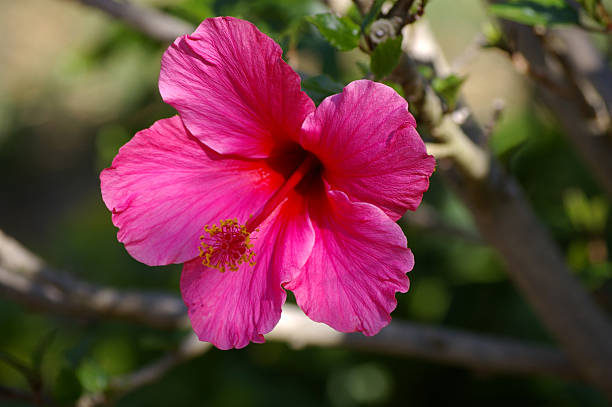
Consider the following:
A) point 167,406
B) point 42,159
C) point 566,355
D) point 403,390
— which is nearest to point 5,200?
point 42,159

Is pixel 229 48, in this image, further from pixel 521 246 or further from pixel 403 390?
pixel 403 390

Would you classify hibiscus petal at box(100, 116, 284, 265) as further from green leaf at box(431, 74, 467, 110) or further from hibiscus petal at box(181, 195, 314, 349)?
Result: green leaf at box(431, 74, 467, 110)

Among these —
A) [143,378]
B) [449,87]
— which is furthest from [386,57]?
[143,378]

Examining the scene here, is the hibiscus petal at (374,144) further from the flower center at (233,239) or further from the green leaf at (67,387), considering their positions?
the green leaf at (67,387)

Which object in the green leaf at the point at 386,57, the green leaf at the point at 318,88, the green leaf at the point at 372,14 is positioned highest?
the green leaf at the point at 372,14

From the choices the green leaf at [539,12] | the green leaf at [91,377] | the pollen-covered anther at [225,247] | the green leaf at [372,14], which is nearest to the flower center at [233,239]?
the pollen-covered anther at [225,247]

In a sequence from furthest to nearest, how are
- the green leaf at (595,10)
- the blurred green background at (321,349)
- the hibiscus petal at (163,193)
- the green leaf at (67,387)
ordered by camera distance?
1. the blurred green background at (321,349)
2. the green leaf at (67,387)
3. the green leaf at (595,10)
4. the hibiscus petal at (163,193)
